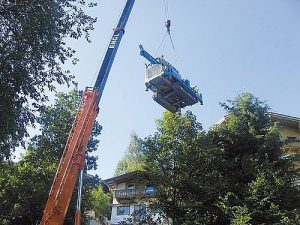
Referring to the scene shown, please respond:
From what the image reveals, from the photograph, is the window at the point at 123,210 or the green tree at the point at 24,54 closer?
the green tree at the point at 24,54

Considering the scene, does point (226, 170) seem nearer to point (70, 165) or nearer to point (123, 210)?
point (70, 165)

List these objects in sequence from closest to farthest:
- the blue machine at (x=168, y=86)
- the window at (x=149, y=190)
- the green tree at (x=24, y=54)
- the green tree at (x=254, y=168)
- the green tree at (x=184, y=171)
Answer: the green tree at (x=24, y=54) → the green tree at (x=254, y=168) → the blue machine at (x=168, y=86) → the green tree at (x=184, y=171) → the window at (x=149, y=190)

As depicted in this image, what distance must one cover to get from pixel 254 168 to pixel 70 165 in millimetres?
10936

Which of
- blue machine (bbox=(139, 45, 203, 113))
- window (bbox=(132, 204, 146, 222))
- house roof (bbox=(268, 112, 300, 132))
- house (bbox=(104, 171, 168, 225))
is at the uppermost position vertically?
house roof (bbox=(268, 112, 300, 132))

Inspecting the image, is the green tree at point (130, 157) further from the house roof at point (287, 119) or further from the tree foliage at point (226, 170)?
the tree foliage at point (226, 170)

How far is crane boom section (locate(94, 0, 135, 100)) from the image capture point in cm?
1903

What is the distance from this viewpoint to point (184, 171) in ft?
77.6

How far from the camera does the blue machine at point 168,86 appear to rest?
2122cm

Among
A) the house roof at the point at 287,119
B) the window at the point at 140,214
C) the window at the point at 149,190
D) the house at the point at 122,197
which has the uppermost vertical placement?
the house roof at the point at 287,119

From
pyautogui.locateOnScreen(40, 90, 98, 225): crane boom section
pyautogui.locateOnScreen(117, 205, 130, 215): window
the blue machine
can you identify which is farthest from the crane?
pyautogui.locateOnScreen(117, 205, 130, 215): window

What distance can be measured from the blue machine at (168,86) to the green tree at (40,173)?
11.0 metres

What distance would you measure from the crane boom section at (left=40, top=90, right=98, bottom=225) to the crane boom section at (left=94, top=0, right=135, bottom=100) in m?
0.99

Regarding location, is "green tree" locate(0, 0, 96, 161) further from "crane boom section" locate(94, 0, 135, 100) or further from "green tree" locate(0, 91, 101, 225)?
"green tree" locate(0, 91, 101, 225)

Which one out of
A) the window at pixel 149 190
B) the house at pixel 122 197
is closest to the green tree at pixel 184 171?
the window at pixel 149 190
